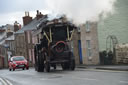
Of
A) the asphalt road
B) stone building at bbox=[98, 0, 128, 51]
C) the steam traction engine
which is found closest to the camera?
the asphalt road

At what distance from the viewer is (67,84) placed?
12.9m

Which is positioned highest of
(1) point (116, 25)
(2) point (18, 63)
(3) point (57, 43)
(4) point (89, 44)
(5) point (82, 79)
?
(1) point (116, 25)

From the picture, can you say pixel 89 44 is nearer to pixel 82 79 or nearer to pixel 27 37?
pixel 82 79

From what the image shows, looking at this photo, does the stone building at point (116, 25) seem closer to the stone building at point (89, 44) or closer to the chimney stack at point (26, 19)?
the stone building at point (89, 44)

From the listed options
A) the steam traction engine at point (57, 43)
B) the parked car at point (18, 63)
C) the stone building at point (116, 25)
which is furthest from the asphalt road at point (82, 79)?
the stone building at point (116, 25)

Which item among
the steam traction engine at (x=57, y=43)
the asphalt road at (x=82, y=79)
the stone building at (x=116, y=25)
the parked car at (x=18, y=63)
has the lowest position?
the asphalt road at (x=82, y=79)

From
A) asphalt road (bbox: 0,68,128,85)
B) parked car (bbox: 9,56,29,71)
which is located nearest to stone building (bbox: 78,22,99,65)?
parked car (bbox: 9,56,29,71)

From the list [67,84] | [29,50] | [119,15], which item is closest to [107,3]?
[119,15]

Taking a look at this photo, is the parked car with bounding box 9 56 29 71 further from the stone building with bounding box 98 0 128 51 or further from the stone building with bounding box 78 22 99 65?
the stone building with bounding box 98 0 128 51

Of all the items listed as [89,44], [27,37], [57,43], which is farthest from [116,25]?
[27,37]

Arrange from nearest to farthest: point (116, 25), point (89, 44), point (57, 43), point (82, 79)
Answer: point (82, 79), point (57, 43), point (116, 25), point (89, 44)

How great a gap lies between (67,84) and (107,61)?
20.6 m

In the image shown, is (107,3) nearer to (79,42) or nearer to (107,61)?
(107,61)

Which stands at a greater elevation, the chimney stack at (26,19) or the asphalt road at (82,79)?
the chimney stack at (26,19)
